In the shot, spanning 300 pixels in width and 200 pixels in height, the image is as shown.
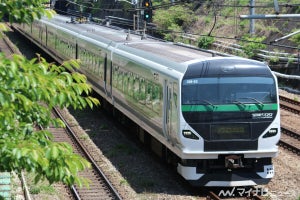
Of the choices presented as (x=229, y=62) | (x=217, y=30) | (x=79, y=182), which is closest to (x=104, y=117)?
(x=229, y=62)

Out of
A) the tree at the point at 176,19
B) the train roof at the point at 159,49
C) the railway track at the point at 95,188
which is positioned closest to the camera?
the railway track at the point at 95,188

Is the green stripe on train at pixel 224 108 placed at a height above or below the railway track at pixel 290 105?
above

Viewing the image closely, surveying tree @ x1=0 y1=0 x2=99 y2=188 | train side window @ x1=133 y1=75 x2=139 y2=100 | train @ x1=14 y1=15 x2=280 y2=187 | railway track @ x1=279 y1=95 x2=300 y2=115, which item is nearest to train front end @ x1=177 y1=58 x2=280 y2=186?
train @ x1=14 y1=15 x2=280 y2=187

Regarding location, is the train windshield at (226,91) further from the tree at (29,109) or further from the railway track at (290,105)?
the railway track at (290,105)

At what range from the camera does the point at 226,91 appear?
11.9 metres

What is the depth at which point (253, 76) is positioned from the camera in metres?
12.1

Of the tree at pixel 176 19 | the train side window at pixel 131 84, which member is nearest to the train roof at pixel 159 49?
the train side window at pixel 131 84

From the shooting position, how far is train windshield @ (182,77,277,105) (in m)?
11.8

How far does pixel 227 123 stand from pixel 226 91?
607 mm

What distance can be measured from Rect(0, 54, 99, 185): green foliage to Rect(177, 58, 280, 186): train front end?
18.8ft

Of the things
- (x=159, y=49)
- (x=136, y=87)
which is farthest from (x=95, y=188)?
(x=159, y=49)

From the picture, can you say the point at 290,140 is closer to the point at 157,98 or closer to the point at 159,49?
the point at 159,49

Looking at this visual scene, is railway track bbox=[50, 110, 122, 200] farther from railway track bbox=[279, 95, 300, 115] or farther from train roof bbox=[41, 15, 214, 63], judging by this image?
railway track bbox=[279, 95, 300, 115]

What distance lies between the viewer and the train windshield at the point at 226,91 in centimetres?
1184
